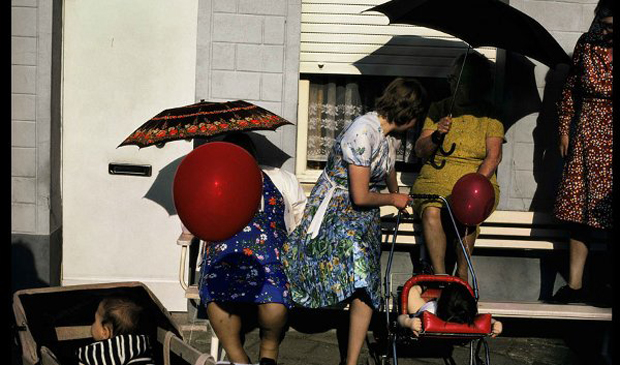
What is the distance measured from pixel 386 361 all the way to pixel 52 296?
2.12 m


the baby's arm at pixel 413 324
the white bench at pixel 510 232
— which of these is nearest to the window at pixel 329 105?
the white bench at pixel 510 232

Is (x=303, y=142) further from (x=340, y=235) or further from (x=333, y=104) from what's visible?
(x=340, y=235)

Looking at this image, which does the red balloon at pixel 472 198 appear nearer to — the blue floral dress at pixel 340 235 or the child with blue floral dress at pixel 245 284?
the blue floral dress at pixel 340 235

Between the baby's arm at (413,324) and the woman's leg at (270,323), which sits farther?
the woman's leg at (270,323)

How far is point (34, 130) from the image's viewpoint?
638 centimetres

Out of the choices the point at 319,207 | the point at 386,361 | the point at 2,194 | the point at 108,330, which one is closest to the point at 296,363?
the point at 386,361

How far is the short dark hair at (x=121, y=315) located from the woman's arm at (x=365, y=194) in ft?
4.75

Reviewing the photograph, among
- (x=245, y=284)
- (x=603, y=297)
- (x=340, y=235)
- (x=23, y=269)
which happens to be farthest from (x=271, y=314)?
(x=603, y=297)

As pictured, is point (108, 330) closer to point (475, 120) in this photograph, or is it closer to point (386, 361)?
point (386, 361)

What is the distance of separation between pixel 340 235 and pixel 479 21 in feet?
5.95

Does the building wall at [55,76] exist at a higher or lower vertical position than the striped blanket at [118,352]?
higher

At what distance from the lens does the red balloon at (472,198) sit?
17.4ft

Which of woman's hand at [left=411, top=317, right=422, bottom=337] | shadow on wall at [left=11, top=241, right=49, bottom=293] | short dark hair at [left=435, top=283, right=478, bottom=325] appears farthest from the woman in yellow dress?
shadow on wall at [left=11, top=241, right=49, bottom=293]

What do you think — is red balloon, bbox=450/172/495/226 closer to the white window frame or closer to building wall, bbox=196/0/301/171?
the white window frame
